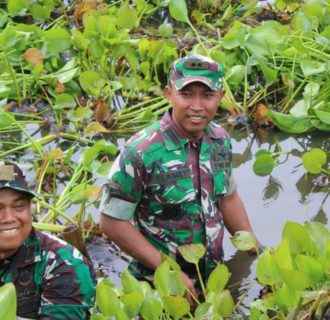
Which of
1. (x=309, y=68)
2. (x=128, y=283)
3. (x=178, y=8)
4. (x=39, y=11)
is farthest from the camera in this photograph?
(x=39, y=11)

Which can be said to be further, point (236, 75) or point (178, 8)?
point (178, 8)

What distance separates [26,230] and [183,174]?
66 cm

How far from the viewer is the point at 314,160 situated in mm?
3350

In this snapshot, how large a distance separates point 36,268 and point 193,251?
0.51 meters

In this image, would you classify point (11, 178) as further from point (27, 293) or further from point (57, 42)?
point (57, 42)

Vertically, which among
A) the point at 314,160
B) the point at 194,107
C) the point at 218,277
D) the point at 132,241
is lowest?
the point at 314,160

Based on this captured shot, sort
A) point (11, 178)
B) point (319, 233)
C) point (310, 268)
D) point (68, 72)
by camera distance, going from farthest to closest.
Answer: point (68, 72), point (319, 233), point (310, 268), point (11, 178)

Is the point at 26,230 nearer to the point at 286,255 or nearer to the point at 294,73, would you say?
the point at 286,255

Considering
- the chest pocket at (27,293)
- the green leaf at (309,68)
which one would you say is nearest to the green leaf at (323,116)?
the green leaf at (309,68)

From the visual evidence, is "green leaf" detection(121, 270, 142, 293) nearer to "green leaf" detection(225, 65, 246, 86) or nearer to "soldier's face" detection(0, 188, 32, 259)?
"soldier's face" detection(0, 188, 32, 259)

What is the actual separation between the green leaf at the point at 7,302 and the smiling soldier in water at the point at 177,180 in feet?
3.11

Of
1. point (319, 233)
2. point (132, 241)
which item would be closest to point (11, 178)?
point (132, 241)

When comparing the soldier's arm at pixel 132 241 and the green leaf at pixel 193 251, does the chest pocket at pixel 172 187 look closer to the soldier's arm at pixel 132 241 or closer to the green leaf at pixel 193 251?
the soldier's arm at pixel 132 241

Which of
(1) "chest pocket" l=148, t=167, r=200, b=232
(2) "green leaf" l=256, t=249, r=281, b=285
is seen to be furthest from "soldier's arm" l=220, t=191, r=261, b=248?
(2) "green leaf" l=256, t=249, r=281, b=285
